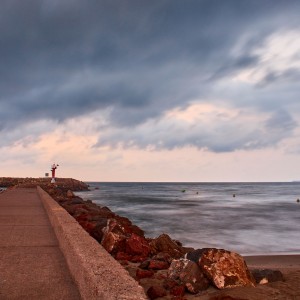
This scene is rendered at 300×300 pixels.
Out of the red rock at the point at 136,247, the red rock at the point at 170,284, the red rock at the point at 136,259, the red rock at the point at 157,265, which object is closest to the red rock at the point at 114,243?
the red rock at the point at 136,247

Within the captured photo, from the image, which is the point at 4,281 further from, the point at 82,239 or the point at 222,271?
the point at 222,271

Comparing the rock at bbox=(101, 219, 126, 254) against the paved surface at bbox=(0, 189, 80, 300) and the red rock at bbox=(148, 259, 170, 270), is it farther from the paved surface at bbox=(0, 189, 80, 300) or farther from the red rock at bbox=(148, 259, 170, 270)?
the red rock at bbox=(148, 259, 170, 270)

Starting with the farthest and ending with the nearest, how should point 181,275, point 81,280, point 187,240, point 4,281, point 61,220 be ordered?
point 187,240 < point 61,220 < point 181,275 < point 4,281 < point 81,280

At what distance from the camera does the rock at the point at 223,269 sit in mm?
5051

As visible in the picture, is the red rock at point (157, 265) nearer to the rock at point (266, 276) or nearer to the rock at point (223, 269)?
the rock at point (223, 269)

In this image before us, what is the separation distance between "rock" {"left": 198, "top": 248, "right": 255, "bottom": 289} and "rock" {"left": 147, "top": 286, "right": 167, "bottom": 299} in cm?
74

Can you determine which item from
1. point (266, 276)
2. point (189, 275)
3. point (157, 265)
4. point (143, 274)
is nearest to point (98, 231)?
point (157, 265)

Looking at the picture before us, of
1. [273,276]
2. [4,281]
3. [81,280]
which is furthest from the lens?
[273,276]

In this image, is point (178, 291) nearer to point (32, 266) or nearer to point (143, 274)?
point (143, 274)

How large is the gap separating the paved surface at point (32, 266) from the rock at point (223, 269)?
183 centimetres

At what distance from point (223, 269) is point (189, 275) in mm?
473

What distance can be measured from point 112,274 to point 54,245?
3.14 meters

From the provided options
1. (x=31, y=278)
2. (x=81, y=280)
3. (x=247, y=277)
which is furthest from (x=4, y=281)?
(x=247, y=277)

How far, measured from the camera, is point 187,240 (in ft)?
49.6
